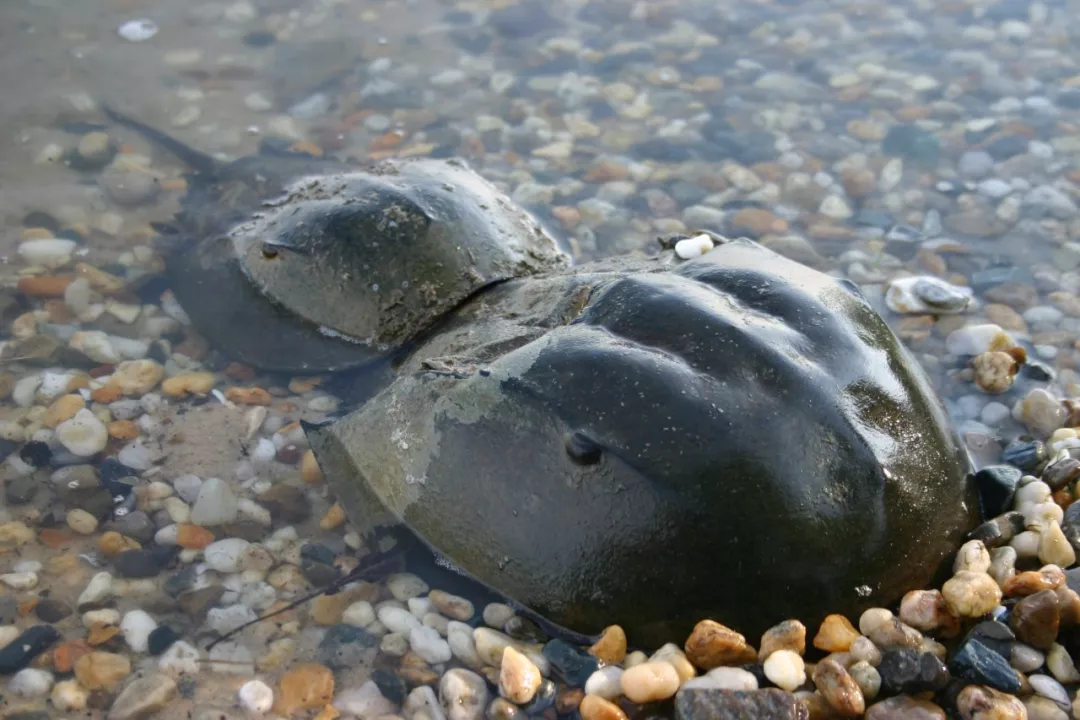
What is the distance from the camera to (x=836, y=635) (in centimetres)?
229

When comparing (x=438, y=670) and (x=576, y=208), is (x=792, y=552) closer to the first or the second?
(x=438, y=670)

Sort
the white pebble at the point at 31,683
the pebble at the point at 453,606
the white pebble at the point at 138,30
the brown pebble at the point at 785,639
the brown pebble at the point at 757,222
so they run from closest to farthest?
1. the brown pebble at the point at 785,639
2. the white pebble at the point at 31,683
3. the pebble at the point at 453,606
4. the brown pebble at the point at 757,222
5. the white pebble at the point at 138,30

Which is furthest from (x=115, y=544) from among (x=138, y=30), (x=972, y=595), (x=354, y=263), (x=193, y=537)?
(x=138, y=30)

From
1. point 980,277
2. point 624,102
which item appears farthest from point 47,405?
point 980,277

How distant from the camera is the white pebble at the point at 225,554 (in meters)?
3.04

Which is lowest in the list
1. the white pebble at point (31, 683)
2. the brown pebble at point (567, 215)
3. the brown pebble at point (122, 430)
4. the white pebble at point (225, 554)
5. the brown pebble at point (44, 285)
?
the brown pebble at point (44, 285)

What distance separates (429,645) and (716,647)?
33.5 inches

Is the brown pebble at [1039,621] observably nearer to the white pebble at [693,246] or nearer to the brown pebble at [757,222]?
the white pebble at [693,246]

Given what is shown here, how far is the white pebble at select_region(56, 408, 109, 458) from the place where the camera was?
3.46 meters

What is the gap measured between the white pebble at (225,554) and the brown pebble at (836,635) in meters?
1.74

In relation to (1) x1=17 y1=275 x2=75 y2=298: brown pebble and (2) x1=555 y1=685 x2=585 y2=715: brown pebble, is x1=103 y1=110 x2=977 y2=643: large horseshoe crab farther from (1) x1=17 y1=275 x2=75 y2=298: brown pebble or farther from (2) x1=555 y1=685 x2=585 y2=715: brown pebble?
(1) x1=17 y1=275 x2=75 y2=298: brown pebble

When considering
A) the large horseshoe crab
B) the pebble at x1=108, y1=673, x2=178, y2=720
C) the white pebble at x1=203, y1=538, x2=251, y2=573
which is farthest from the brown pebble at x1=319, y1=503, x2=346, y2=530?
the pebble at x1=108, y1=673, x2=178, y2=720

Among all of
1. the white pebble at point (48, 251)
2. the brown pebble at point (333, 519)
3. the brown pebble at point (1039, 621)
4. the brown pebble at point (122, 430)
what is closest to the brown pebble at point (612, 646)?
the brown pebble at point (1039, 621)

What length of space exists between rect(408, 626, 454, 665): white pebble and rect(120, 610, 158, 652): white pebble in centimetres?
75
